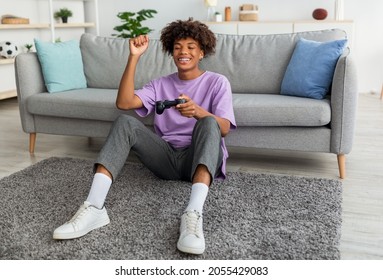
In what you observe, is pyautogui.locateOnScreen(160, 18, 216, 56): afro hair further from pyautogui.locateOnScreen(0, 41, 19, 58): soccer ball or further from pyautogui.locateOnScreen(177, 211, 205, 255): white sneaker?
pyautogui.locateOnScreen(0, 41, 19, 58): soccer ball

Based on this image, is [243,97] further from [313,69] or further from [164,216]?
[164,216]

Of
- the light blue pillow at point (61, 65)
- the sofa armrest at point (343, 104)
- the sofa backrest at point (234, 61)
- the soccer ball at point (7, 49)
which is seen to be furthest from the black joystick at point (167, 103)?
the soccer ball at point (7, 49)

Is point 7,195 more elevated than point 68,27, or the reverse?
point 68,27

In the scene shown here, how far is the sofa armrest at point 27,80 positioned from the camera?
3.11 m

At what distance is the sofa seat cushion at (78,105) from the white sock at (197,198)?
100cm

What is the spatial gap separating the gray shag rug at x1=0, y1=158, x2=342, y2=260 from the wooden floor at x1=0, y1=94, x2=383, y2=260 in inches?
3.1

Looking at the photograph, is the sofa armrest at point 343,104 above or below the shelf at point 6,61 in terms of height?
below

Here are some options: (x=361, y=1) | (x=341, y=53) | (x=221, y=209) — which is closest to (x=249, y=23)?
(x=361, y=1)

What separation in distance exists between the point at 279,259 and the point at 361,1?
4.61m

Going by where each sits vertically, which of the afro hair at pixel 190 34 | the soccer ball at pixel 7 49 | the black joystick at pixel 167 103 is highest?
the afro hair at pixel 190 34

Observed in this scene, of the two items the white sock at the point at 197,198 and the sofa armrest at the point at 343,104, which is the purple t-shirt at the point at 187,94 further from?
the sofa armrest at the point at 343,104

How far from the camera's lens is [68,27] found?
634 cm

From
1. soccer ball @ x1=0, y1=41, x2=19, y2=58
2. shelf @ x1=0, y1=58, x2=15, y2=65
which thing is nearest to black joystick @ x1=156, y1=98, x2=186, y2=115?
shelf @ x1=0, y1=58, x2=15, y2=65
